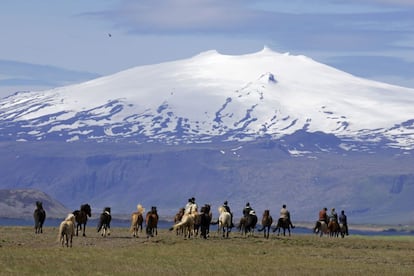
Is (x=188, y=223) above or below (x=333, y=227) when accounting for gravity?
below

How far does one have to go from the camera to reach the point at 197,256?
54688 millimetres

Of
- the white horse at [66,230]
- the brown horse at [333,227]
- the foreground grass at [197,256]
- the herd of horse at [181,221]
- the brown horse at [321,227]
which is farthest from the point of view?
the brown horse at [321,227]

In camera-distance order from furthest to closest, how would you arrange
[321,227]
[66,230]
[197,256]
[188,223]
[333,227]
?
[321,227], [333,227], [188,223], [66,230], [197,256]

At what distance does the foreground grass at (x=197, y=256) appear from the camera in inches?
1880

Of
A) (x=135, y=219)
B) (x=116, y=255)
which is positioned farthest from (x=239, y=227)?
(x=116, y=255)

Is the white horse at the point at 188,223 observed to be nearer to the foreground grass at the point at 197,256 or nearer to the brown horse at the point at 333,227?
the foreground grass at the point at 197,256

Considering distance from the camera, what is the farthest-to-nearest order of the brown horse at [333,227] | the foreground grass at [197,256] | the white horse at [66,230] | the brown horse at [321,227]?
the brown horse at [321,227]
the brown horse at [333,227]
the white horse at [66,230]
the foreground grass at [197,256]

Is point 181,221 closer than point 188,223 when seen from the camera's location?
No

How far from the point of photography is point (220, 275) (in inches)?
1816

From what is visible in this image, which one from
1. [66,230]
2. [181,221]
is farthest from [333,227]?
[66,230]

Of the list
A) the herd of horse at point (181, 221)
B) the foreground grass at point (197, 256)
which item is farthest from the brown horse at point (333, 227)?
the foreground grass at point (197, 256)

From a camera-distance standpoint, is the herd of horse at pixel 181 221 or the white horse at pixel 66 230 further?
the herd of horse at pixel 181 221

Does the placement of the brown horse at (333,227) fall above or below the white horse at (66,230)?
above

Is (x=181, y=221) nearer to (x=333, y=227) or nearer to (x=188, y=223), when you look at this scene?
(x=188, y=223)
